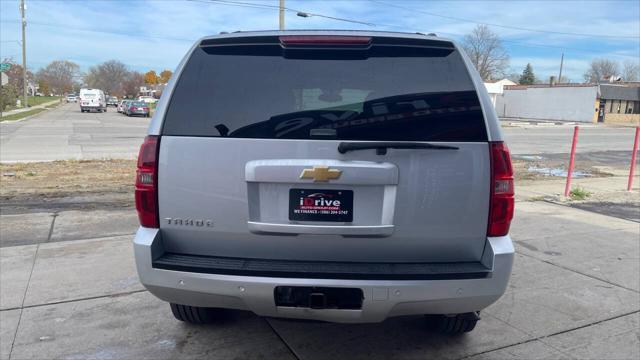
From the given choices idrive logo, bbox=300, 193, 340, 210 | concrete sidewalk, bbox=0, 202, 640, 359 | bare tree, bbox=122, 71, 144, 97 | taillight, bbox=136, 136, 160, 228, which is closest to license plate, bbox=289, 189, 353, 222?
idrive logo, bbox=300, 193, 340, 210

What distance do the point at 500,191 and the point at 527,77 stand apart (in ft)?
396

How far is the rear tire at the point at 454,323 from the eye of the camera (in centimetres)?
340

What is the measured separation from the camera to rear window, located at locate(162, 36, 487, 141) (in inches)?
104

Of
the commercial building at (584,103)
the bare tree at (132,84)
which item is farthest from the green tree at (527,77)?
the bare tree at (132,84)

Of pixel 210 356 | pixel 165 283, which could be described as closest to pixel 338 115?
pixel 165 283

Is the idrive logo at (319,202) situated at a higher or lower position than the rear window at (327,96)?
lower

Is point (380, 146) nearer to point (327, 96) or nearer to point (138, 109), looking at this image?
point (327, 96)

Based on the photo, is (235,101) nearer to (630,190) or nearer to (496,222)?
(496,222)

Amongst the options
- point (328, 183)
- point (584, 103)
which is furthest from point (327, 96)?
point (584, 103)

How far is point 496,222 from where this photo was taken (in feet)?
8.97

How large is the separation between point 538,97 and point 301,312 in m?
67.9

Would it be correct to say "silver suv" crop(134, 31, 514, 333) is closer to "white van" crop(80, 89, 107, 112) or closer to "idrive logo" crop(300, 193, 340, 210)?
"idrive logo" crop(300, 193, 340, 210)

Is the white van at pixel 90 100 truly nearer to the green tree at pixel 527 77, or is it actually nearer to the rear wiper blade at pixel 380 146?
the rear wiper blade at pixel 380 146

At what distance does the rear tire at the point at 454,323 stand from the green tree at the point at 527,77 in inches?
4602
